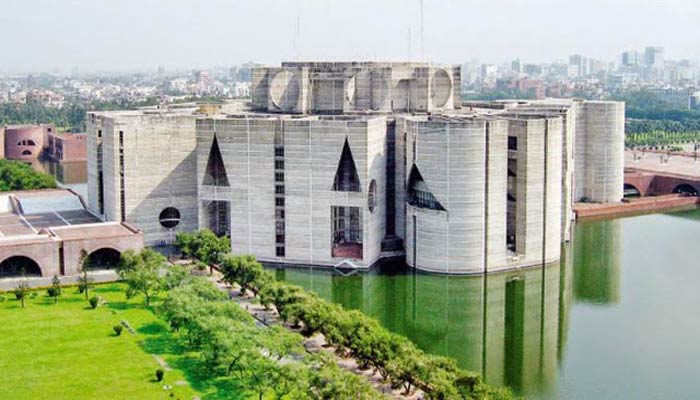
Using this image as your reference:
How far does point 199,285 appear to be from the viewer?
87.9 feet

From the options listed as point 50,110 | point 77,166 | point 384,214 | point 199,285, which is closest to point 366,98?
point 384,214

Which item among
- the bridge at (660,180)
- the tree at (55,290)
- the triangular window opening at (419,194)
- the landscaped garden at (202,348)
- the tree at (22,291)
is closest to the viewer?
the landscaped garden at (202,348)

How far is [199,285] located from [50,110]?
296 feet

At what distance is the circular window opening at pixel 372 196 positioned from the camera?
117ft

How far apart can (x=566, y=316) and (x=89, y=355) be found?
48.9 ft

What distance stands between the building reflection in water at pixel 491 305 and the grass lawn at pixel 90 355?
22.7ft

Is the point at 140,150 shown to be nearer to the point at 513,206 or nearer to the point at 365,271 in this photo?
the point at 365,271

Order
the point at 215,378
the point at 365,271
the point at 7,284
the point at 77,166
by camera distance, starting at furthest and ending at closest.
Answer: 1. the point at 77,166
2. the point at 365,271
3. the point at 7,284
4. the point at 215,378

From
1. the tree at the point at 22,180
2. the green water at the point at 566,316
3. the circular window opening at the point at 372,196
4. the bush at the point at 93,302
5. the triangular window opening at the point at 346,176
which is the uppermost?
the triangular window opening at the point at 346,176

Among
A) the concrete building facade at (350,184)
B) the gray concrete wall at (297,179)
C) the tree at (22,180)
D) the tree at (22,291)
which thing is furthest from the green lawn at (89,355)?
the tree at (22,180)

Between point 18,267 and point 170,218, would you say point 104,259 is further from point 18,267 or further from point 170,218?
point 170,218

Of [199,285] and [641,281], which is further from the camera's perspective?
[641,281]

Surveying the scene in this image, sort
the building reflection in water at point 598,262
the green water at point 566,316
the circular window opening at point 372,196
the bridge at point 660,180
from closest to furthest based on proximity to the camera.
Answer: the green water at point 566,316
the building reflection in water at point 598,262
the circular window opening at point 372,196
the bridge at point 660,180

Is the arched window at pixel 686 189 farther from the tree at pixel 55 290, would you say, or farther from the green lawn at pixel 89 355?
the tree at pixel 55 290
